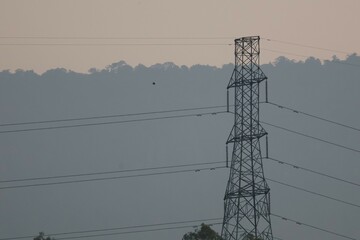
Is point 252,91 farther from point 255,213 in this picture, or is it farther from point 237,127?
point 255,213

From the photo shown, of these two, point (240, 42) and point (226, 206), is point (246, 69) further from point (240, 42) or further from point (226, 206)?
point (226, 206)

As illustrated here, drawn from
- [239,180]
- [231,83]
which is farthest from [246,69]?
[239,180]

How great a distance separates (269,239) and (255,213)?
10.3 feet

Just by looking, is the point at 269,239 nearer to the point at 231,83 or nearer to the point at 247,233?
the point at 247,233

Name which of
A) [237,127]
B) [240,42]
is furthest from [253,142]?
[240,42]

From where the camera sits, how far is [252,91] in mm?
105062

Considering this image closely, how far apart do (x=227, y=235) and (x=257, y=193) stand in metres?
4.65

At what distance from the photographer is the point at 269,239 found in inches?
4117

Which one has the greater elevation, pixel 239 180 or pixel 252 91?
pixel 252 91

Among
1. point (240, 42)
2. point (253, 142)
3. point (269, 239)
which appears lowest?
point (269, 239)

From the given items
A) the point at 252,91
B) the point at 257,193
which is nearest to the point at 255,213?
the point at 257,193

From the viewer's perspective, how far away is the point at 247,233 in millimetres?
103375

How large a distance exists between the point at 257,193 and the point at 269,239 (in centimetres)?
433

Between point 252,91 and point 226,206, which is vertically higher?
point 252,91
